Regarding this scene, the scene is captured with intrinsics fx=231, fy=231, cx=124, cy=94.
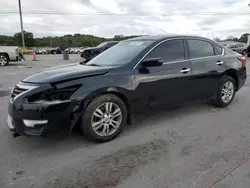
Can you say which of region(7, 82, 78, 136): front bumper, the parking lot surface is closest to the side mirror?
the parking lot surface

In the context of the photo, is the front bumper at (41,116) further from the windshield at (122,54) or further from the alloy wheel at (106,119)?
the windshield at (122,54)

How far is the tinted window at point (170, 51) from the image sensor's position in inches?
151

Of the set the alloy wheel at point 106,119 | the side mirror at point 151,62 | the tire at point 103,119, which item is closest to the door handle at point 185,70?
the side mirror at point 151,62

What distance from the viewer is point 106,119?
3.29 meters

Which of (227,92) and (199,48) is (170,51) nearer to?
(199,48)

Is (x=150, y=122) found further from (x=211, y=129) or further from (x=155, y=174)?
(x=155, y=174)

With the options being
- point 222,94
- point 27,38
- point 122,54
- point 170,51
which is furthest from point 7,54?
point 27,38

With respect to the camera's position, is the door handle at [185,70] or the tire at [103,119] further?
the door handle at [185,70]

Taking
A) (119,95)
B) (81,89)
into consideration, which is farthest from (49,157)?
(119,95)

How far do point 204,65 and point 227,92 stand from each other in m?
1.00

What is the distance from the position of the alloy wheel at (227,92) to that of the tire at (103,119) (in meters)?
2.49

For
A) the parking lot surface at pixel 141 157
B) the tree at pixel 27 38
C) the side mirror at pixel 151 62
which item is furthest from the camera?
the tree at pixel 27 38

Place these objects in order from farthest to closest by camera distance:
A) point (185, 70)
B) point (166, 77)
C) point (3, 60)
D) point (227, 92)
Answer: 1. point (3, 60)
2. point (227, 92)
3. point (185, 70)
4. point (166, 77)

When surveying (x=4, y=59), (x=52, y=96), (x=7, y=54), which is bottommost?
(x=52, y=96)
